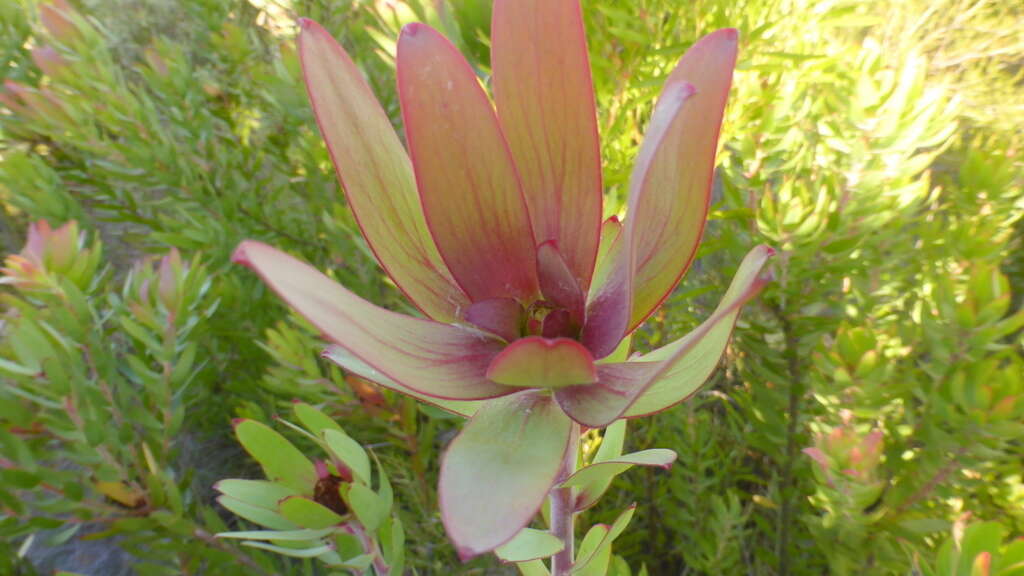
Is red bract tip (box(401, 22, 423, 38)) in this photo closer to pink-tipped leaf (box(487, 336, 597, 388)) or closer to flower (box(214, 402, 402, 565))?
pink-tipped leaf (box(487, 336, 597, 388))

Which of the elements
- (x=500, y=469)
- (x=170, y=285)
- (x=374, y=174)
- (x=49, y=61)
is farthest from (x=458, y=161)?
(x=49, y=61)

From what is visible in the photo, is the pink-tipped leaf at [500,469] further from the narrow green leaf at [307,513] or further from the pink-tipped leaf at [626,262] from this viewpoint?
the narrow green leaf at [307,513]

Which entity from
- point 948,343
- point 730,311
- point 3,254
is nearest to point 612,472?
point 730,311

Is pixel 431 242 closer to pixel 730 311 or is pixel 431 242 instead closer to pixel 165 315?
pixel 730 311

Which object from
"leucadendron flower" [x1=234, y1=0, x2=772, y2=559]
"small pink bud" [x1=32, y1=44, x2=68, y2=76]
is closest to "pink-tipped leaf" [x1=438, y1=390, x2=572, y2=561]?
"leucadendron flower" [x1=234, y1=0, x2=772, y2=559]

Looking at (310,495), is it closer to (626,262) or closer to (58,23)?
(626,262)

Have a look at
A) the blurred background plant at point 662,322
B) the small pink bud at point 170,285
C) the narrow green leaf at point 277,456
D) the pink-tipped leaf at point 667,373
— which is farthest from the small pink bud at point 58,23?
the pink-tipped leaf at point 667,373
